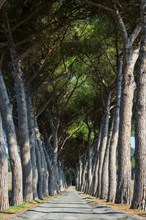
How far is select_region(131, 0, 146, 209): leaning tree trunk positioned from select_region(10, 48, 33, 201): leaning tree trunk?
27.5ft

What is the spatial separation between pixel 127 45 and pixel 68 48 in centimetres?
1014

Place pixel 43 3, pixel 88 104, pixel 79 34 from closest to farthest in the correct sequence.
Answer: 1. pixel 43 3
2. pixel 79 34
3. pixel 88 104

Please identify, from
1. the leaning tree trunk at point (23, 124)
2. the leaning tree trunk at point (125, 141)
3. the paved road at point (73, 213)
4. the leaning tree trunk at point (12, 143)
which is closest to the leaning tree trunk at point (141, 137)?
the paved road at point (73, 213)

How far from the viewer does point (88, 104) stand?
129ft

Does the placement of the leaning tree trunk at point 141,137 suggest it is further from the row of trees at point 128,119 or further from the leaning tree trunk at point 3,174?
the leaning tree trunk at point 3,174

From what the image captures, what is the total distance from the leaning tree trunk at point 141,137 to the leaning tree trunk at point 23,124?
8.39 meters

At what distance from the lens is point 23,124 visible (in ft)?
71.6

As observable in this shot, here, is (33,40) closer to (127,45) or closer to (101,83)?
(127,45)

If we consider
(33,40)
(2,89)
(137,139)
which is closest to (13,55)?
(33,40)

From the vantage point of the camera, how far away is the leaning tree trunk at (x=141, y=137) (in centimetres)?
1412

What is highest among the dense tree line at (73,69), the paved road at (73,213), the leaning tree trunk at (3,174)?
the dense tree line at (73,69)

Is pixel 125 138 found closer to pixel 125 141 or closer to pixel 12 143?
pixel 125 141

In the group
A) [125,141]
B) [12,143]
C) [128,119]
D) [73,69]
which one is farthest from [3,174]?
[73,69]

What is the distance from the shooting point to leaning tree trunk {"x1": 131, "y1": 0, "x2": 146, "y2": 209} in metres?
14.1
